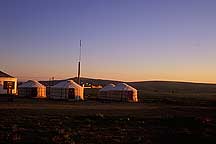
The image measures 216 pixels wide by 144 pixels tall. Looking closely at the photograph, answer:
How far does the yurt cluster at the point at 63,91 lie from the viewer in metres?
47.9

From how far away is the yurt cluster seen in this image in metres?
47.9

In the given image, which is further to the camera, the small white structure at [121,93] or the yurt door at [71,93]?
the small white structure at [121,93]

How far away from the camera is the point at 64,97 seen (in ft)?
158

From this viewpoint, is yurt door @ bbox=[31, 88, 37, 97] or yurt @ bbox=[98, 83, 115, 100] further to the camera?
yurt @ bbox=[98, 83, 115, 100]

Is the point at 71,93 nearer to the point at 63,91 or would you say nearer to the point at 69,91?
the point at 69,91

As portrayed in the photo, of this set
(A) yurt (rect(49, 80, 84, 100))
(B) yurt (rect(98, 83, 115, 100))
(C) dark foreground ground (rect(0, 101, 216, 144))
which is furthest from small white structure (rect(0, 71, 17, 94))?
(C) dark foreground ground (rect(0, 101, 216, 144))

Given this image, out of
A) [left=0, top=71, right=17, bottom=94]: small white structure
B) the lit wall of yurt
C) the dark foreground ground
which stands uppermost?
[left=0, top=71, right=17, bottom=94]: small white structure

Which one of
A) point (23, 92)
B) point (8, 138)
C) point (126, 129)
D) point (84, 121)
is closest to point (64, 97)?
point (23, 92)

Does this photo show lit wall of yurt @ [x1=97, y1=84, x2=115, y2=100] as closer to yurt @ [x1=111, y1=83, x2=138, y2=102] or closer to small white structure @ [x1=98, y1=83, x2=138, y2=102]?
small white structure @ [x1=98, y1=83, x2=138, y2=102]

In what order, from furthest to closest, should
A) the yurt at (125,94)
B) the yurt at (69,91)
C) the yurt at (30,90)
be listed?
the yurt at (30,90) < the yurt at (125,94) < the yurt at (69,91)

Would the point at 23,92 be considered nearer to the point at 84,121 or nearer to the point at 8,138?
the point at 84,121

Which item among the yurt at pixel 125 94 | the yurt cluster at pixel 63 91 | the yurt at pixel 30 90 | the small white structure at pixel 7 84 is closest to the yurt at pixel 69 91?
the yurt cluster at pixel 63 91

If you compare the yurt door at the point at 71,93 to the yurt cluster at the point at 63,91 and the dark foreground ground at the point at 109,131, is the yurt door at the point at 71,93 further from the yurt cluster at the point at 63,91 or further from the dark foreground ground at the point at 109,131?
the dark foreground ground at the point at 109,131

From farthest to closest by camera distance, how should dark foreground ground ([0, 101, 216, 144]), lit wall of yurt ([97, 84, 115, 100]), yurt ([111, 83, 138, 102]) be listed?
1. lit wall of yurt ([97, 84, 115, 100])
2. yurt ([111, 83, 138, 102])
3. dark foreground ground ([0, 101, 216, 144])
